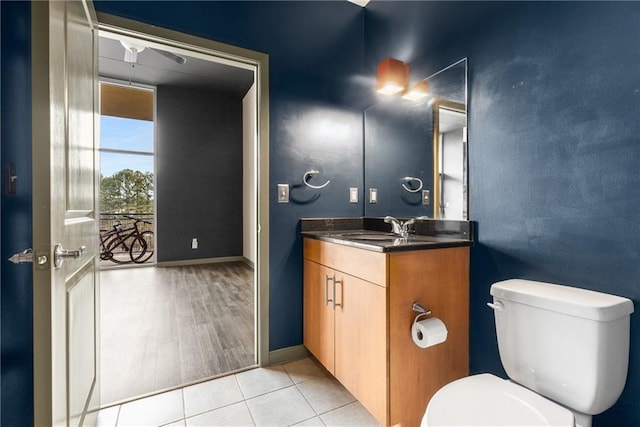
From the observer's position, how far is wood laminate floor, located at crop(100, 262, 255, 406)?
1804 millimetres

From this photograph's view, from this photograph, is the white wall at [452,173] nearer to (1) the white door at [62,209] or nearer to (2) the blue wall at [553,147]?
(2) the blue wall at [553,147]

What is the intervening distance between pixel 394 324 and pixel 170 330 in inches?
77.4

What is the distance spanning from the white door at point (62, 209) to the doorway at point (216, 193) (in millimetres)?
485

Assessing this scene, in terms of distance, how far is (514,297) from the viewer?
1136 millimetres

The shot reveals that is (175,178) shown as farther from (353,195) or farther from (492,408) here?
(492,408)

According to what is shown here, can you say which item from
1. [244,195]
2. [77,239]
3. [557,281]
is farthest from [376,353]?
[244,195]

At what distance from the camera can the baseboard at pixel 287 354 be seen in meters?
1.95

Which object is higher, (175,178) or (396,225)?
(175,178)

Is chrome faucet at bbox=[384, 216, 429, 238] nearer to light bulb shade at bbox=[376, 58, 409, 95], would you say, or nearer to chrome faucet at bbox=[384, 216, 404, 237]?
chrome faucet at bbox=[384, 216, 404, 237]

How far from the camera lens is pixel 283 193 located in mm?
1975

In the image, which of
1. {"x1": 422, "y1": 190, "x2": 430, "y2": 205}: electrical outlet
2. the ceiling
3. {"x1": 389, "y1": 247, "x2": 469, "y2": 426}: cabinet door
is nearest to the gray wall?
the ceiling

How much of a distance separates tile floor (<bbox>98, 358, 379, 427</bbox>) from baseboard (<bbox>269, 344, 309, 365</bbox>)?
14 cm

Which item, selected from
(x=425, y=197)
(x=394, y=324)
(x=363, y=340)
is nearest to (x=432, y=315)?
(x=394, y=324)

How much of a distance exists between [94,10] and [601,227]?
2316mm
